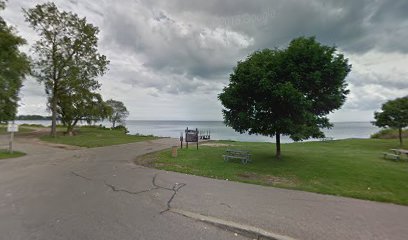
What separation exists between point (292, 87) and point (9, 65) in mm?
25199

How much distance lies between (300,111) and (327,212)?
579cm

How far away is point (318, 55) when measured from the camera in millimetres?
10812

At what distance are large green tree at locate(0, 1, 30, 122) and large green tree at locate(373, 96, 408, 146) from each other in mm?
30307

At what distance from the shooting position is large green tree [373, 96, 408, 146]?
19.3 m

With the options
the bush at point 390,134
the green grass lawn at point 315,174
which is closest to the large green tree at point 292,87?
the green grass lawn at point 315,174

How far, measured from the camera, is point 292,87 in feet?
32.6

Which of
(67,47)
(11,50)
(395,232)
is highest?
(67,47)

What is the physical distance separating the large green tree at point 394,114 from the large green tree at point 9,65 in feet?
99.4

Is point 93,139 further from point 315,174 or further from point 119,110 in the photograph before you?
point 119,110

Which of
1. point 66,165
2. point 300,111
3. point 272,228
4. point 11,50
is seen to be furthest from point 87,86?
point 272,228

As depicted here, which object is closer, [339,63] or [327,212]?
[327,212]

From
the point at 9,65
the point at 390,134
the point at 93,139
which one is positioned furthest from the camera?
the point at 390,134

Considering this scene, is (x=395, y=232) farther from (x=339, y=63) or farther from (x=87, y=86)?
(x=87, y=86)

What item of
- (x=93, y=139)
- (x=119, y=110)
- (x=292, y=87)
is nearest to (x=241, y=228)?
(x=292, y=87)
